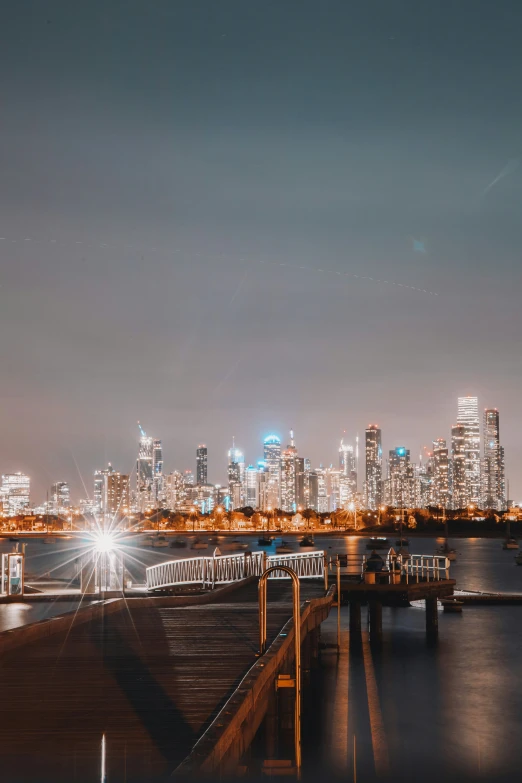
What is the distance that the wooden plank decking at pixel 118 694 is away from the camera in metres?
8.90

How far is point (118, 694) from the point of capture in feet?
38.3

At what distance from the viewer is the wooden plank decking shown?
29.2ft

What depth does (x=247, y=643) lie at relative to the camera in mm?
16047

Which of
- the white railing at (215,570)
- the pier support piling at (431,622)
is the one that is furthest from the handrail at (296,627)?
the pier support piling at (431,622)

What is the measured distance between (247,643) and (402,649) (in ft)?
78.9

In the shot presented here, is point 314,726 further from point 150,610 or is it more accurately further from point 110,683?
point 110,683

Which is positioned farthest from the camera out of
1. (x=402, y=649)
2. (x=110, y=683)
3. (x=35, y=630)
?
(x=402, y=649)

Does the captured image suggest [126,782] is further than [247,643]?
No

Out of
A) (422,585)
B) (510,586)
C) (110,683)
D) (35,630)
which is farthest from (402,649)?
(510,586)

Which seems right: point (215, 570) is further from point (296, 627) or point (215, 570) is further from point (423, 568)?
point (296, 627)

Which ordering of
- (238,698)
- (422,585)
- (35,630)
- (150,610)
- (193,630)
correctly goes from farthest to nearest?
(422,585) → (150,610) → (193,630) → (35,630) → (238,698)

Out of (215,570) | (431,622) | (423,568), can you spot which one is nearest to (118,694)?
(215,570)

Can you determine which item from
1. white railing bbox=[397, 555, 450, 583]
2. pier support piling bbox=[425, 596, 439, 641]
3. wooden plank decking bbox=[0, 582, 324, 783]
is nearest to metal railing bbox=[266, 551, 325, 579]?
white railing bbox=[397, 555, 450, 583]

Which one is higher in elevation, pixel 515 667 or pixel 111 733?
pixel 111 733
